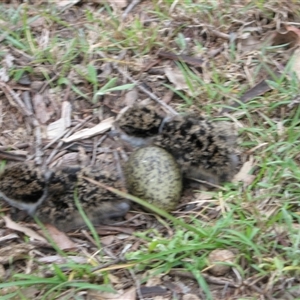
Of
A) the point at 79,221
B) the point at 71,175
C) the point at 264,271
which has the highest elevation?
the point at 71,175

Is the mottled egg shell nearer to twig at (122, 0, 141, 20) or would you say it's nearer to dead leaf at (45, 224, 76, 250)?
dead leaf at (45, 224, 76, 250)

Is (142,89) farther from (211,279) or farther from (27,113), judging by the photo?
(211,279)

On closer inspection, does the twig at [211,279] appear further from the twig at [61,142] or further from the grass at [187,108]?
the twig at [61,142]

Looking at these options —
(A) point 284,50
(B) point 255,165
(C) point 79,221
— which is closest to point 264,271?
(B) point 255,165

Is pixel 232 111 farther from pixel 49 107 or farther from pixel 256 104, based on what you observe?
pixel 49 107

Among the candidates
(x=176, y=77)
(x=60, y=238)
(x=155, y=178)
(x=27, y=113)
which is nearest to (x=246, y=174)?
Result: (x=155, y=178)

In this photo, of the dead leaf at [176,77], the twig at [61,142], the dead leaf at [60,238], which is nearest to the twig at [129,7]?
A: the dead leaf at [176,77]
